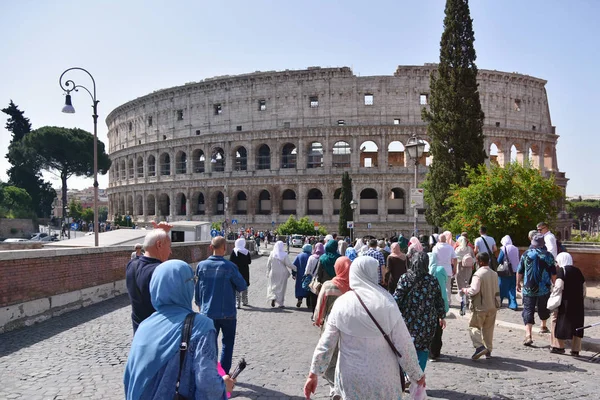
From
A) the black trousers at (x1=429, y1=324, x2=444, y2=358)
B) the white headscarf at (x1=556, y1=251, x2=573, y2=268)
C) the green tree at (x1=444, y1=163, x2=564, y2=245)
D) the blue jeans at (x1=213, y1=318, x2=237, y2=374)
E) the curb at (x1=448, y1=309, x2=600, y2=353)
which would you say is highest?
the green tree at (x1=444, y1=163, x2=564, y2=245)

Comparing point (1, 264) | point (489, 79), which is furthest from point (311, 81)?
point (1, 264)

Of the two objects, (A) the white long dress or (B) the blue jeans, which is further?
(A) the white long dress

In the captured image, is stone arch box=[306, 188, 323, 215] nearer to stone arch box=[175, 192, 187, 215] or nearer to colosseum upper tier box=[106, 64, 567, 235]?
colosseum upper tier box=[106, 64, 567, 235]

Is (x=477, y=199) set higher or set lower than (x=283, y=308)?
higher

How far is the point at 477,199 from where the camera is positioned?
17.2m

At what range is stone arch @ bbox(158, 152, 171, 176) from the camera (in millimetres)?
55503

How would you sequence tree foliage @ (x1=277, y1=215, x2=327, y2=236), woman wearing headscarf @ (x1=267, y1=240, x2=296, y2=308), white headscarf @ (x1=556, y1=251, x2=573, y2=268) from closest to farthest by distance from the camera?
white headscarf @ (x1=556, y1=251, x2=573, y2=268), woman wearing headscarf @ (x1=267, y1=240, x2=296, y2=308), tree foliage @ (x1=277, y1=215, x2=327, y2=236)

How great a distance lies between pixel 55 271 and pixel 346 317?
847 centimetres

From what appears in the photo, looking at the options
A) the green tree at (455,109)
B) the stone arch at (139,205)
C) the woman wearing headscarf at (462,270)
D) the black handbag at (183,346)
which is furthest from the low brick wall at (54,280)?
the stone arch at (139,205)

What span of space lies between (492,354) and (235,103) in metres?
46.1

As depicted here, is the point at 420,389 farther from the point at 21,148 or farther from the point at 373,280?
the point at 21,148

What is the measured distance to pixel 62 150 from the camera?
61.3 metres

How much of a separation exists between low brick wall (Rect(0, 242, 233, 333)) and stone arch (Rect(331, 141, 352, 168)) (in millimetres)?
36900

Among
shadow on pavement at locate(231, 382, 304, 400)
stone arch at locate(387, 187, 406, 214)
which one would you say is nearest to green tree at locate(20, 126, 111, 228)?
stone arch at locate(387, 187, 406, 214)
